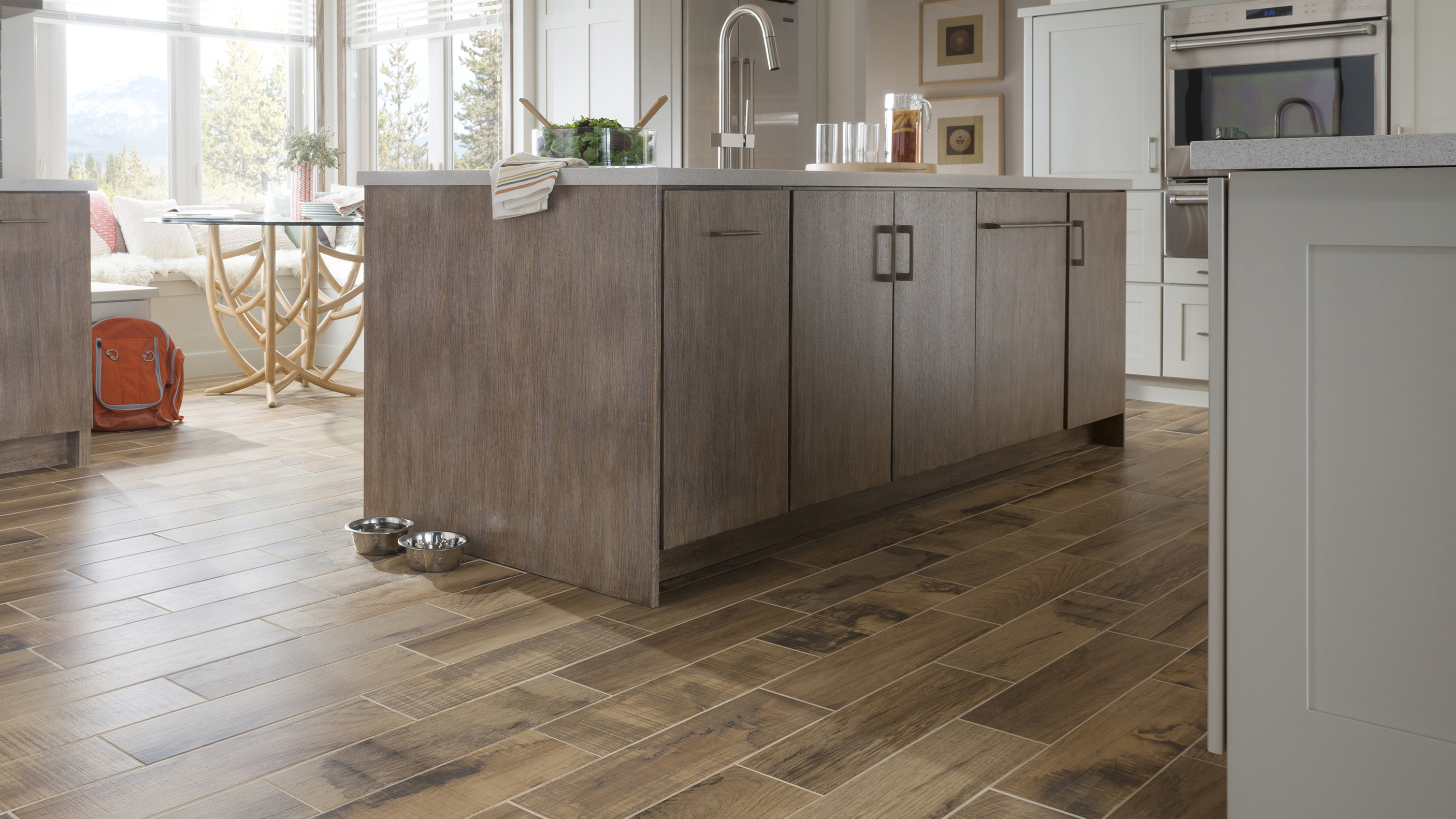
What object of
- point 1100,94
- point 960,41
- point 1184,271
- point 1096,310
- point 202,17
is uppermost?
point 960,41

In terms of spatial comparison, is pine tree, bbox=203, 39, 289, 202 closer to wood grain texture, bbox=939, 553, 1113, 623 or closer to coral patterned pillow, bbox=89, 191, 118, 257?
coral patterned pillow, bbox=89, 191, 118, 257

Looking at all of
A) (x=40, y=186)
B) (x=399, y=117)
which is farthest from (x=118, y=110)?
(x=40, y=186)

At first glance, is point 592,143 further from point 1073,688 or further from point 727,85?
point 1073,688

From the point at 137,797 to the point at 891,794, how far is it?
946 millimetres

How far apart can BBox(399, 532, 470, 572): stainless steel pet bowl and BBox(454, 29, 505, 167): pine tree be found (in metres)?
4.10

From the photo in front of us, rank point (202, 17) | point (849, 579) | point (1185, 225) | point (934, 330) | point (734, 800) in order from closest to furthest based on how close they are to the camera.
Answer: point (734, 800) → point (849, 579) → point (934, 330) → point (1185, 225) → point (202, 17)

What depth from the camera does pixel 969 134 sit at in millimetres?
7699

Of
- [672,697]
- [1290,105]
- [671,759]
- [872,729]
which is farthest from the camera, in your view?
[1290,105]

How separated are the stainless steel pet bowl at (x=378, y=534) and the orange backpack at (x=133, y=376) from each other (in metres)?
1.88

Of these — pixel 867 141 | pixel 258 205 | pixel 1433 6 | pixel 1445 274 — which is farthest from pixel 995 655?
pixel 258 205

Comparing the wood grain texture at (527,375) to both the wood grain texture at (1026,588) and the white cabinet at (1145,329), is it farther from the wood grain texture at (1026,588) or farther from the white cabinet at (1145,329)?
the white cabinet at (1145,329)

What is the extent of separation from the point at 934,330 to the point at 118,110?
4767 millimetres

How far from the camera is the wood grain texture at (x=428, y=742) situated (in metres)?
1.57

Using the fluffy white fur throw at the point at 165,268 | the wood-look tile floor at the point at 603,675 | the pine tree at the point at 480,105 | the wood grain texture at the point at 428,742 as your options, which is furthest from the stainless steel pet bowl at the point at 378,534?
the pine tree at the point at 480,105
